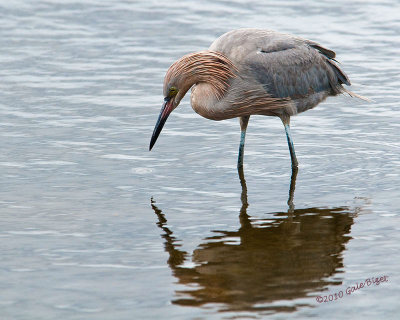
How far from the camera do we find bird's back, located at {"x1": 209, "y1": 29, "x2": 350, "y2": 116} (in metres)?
9.22

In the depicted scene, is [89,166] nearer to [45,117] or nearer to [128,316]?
[45,117]

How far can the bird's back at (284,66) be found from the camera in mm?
9219

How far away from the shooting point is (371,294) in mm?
6406

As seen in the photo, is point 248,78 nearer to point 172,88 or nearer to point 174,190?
point 172,88

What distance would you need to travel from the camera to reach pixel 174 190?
8742 millimetres

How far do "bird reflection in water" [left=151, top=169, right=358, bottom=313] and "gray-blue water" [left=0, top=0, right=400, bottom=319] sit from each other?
2 centimetres

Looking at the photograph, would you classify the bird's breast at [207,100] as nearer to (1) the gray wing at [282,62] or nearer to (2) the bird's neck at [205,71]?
(2) the bird's neck at [205,71]

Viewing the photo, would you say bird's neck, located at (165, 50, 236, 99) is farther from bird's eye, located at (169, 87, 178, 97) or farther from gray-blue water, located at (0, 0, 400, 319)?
gray-blue water, located at (0, 0, 400, 319)

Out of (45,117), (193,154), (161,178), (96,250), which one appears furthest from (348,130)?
(96,250)

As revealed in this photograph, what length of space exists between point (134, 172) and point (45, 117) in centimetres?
213

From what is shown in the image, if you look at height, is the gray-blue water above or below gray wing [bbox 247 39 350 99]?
below

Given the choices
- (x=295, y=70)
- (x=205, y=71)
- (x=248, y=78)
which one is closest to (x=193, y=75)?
(x=205, y=71)

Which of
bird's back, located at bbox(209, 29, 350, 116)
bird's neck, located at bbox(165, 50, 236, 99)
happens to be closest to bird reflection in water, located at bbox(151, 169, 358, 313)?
bird's neck, located at bbox(165, 50, 236, 99)

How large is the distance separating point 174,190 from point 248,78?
1.40 m
